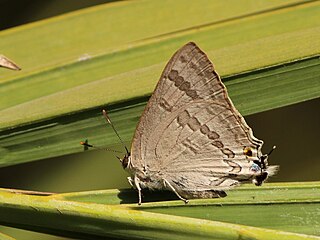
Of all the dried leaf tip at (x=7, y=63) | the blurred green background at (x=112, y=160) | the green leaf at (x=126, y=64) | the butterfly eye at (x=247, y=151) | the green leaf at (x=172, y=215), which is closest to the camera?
the green leaf at (x=172, y=215)

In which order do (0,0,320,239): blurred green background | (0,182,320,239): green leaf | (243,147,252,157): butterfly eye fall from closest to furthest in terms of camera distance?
1. (0,182,320,239): green leaf
2. (243,147,252,157): butterfly eye
3. (0,0,320,239): blurred green background

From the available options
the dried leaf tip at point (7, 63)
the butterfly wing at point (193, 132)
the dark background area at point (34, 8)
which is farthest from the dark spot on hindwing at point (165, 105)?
the dark background area at point (34, 8)

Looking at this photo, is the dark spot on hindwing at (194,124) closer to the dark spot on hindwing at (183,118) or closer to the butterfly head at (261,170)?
the dark spot on hindwing at (183,118)

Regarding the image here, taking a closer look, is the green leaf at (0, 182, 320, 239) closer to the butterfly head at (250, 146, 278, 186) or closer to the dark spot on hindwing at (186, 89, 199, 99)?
the butterfly head at (250, 146, 278, 186)

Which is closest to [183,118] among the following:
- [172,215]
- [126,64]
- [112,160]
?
[126,64]

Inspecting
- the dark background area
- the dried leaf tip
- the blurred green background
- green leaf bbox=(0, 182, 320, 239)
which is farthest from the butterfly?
the dark background area

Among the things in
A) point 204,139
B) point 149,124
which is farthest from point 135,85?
point 204,139
